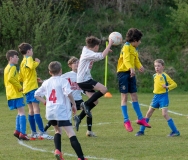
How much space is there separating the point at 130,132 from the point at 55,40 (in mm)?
13952

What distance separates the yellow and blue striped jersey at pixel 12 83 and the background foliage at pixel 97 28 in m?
13.1

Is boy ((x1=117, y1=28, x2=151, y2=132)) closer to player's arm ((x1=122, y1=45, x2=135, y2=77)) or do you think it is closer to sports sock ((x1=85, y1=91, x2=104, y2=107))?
player's arm ((x1=122, y1=45, x2=135, y2=77))

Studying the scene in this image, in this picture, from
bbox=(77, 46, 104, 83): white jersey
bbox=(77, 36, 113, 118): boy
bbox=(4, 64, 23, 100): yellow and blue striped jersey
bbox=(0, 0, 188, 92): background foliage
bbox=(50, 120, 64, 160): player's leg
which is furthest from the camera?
bbox=(0, 0, 188, 92): background foliage

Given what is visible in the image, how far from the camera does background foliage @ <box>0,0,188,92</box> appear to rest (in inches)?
976

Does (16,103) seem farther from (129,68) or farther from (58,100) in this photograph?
(58,100)

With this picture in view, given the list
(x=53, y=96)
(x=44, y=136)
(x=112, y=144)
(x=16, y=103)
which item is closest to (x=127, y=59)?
(x=112, y=144)

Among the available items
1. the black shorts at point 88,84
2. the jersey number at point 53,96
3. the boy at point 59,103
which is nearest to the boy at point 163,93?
the black shorts at point 88,84

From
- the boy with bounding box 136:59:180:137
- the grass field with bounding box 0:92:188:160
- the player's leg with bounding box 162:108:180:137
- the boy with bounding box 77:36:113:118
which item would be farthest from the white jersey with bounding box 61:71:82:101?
the player's leg with bounding box 162:108:180:137

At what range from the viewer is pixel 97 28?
27562 mm

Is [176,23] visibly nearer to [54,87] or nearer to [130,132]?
[130,132]

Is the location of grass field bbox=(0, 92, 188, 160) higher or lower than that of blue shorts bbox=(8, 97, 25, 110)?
lower

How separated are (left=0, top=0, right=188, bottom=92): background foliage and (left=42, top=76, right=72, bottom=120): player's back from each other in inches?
609

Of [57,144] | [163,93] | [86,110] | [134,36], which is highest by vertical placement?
[134,36]

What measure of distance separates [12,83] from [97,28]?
675 inches
